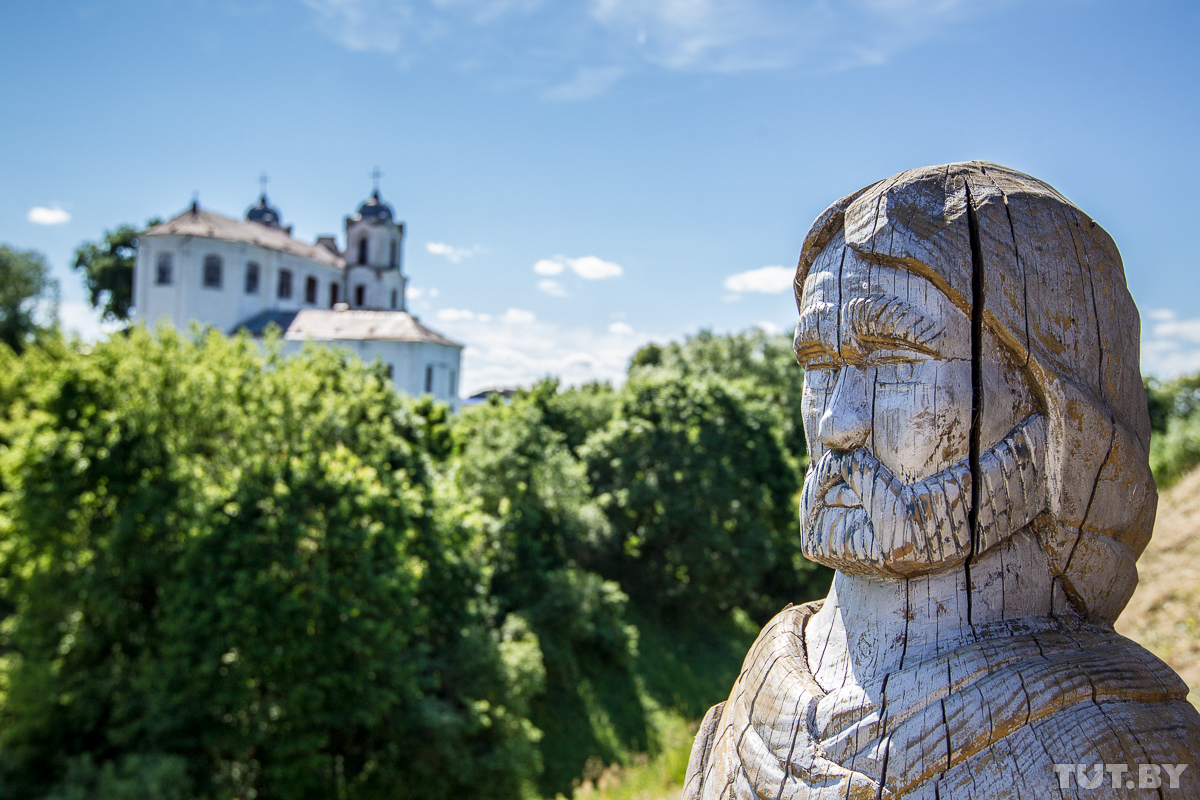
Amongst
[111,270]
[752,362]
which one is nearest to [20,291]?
[111,270]

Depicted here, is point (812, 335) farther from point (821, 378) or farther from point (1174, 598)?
point (1174, 598)

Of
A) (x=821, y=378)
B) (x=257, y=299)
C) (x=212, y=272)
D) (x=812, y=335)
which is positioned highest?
(x=212, y=272)

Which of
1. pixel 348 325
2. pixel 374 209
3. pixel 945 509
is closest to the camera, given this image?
pixel 945 509

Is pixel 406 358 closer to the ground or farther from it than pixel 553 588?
farther from it

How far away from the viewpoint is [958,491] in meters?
1.97

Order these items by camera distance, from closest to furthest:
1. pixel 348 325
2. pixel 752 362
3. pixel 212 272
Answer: pixel 752 362
pixel 212 272
pixel 348 325

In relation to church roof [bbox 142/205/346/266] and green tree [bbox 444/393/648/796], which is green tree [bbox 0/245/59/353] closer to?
church roof [bbox 142/205/346/266]

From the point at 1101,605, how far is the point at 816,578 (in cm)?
2350

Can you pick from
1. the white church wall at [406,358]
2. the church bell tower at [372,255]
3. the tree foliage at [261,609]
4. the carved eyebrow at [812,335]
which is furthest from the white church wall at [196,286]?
the carved eyebrow at [812,335]

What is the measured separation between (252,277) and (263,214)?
16716mm

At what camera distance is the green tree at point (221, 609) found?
1225cm

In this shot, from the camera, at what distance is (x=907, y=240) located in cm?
209

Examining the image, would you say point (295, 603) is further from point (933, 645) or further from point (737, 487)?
point (737, 487)

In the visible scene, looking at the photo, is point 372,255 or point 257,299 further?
point 372,255
